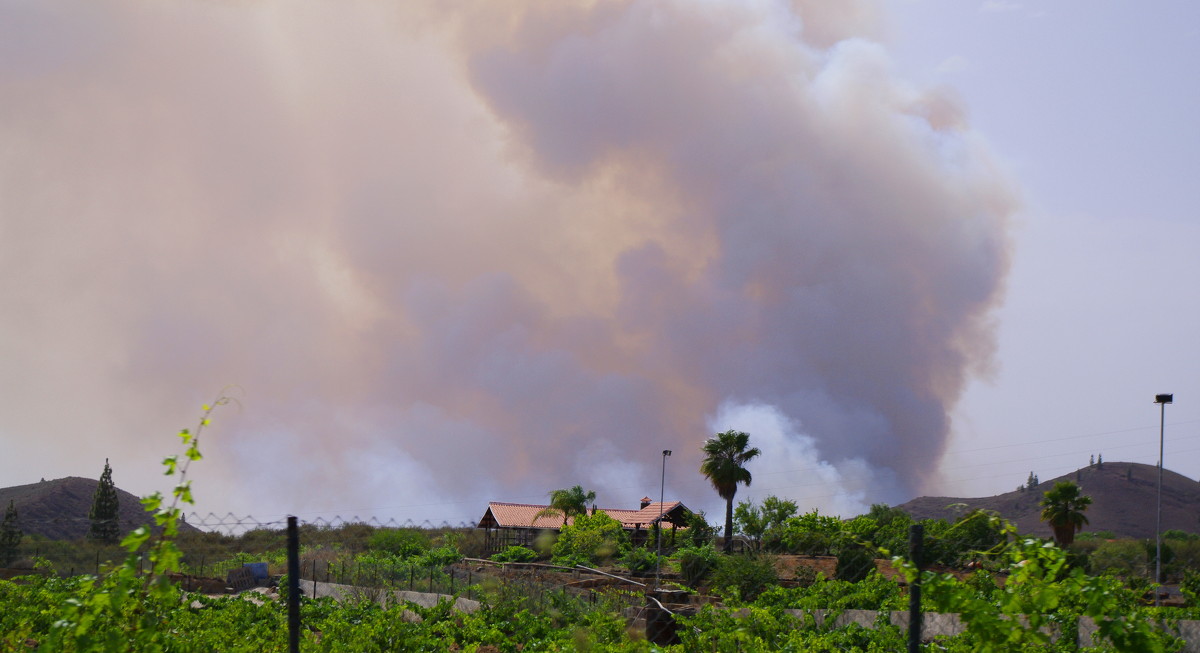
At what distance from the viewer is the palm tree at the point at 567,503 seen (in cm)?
6281

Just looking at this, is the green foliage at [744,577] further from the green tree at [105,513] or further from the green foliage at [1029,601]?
the green tree at [105,513]

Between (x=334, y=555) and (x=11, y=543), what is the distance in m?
22.5

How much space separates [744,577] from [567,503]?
32.1 meters

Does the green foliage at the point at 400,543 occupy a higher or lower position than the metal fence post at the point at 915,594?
lower

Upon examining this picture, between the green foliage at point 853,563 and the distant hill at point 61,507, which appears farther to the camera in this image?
the distant hill at point 61,507

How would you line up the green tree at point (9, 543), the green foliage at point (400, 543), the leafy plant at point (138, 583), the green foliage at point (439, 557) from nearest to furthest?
the leafy plant at point (138, 583)
the green foliage at point (439, 557)
the green foliage at point (400, 543)
the green tree at point (9, 543)

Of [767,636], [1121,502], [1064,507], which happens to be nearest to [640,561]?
[1064,507]

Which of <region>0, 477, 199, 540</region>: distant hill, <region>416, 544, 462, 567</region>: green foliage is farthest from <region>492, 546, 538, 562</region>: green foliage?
<region>0, 477, 199, 540</region>: distant hill

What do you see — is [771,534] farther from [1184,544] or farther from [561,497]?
[1184,544]

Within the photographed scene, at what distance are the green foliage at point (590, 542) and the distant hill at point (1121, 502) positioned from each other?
86.4 meters

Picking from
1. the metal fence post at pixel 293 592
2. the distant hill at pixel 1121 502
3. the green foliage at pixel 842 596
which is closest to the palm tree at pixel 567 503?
the green foliage at pixel 842 596

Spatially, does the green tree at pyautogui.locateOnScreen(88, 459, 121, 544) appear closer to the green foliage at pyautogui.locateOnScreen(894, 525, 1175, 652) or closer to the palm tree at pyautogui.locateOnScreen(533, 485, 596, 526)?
the palm tree at pyautogui.locateOnScreen(533, 485, 596, 526)

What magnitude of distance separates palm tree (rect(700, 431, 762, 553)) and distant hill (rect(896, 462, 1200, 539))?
8026 centimetres

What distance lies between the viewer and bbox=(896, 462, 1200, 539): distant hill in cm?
13112
